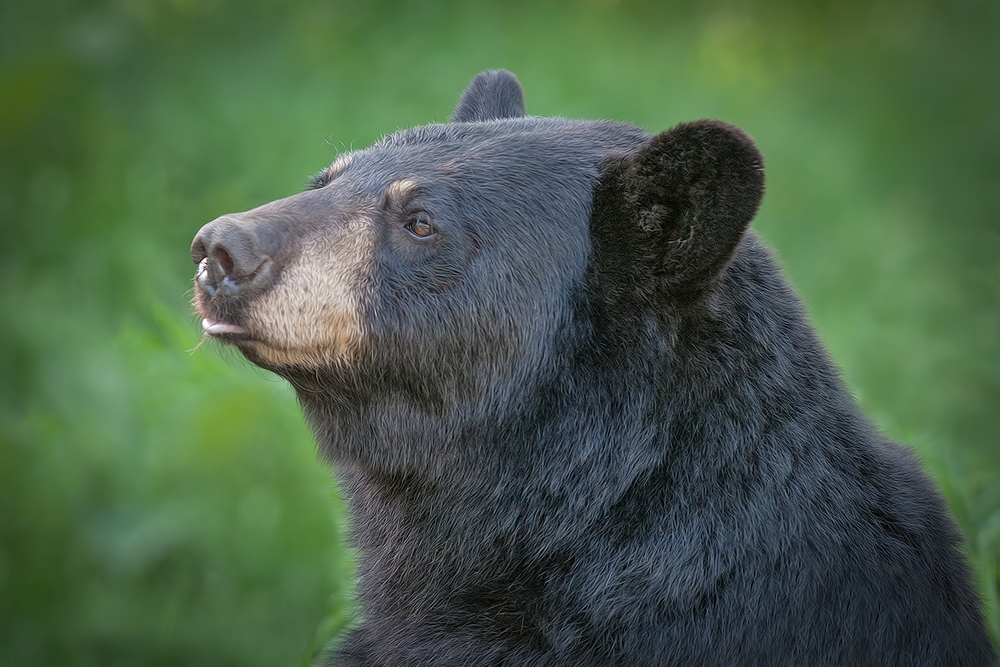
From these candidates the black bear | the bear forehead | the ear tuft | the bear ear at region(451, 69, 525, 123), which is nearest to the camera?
the ear tuft

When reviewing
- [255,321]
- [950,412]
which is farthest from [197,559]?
[950,412]

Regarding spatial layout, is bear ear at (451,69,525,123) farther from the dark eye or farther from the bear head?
the dark eye

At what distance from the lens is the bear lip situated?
3068 mm

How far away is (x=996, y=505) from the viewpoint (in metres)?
4.61

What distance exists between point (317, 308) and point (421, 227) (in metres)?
0.35

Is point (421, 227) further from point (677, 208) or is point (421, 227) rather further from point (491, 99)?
point (491, 99)

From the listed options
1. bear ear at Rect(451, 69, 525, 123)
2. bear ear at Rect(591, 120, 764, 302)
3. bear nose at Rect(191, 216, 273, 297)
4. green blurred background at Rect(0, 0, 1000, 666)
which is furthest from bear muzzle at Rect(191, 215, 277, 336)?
bear ear at Rect(451, 69, 525, 123)

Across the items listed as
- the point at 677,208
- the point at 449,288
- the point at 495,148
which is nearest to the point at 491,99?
the point at 495,148

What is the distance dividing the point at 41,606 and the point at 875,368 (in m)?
5.02

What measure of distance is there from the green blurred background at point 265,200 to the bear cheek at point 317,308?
1.40 feet

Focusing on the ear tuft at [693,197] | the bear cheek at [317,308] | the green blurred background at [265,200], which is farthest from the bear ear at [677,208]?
the green blurred background at [265,200]

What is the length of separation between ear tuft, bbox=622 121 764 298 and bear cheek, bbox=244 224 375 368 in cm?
74

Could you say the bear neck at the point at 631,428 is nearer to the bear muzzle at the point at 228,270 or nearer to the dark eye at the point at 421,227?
the bear muzzle at the point at 228,270

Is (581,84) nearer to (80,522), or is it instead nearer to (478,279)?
(478,279)
